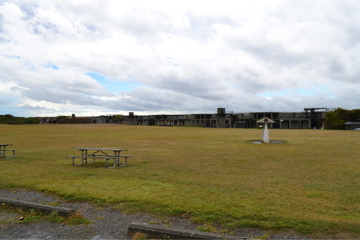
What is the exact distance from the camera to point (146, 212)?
580 cm

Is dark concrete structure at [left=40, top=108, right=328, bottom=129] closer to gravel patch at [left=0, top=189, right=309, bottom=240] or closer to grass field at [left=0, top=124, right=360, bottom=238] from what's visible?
grass field at [left=0, top=124, right=360, bottom=238]

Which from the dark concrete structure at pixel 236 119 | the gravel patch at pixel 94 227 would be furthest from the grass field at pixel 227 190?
the dark concrete structure at pixel 236 119

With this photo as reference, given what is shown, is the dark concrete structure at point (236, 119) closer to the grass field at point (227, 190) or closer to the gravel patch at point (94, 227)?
the grass field at point (227, 190)

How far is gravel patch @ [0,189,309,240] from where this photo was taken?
4.77 metres

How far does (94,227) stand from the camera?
5.14 metres

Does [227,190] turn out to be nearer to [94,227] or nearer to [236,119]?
[94,227]

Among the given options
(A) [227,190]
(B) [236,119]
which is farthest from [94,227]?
(B) [236,119]

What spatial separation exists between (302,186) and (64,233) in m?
6.40

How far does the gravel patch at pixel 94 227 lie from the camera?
15.6ft

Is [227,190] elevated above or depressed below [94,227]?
above

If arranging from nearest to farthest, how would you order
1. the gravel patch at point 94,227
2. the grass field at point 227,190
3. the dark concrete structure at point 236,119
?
the gravel patch at point 94,227 → the grass field at point 227,190 → the dark concrete structure at point 236,119

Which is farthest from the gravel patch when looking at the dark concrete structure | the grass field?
the dark concrete structure

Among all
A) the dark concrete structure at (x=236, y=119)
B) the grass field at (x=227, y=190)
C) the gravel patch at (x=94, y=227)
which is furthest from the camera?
A: the dark concrete structure at (x=236, y=119)

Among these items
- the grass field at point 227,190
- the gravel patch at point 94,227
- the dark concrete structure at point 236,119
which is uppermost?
the dark concrete structure at point 236,119
